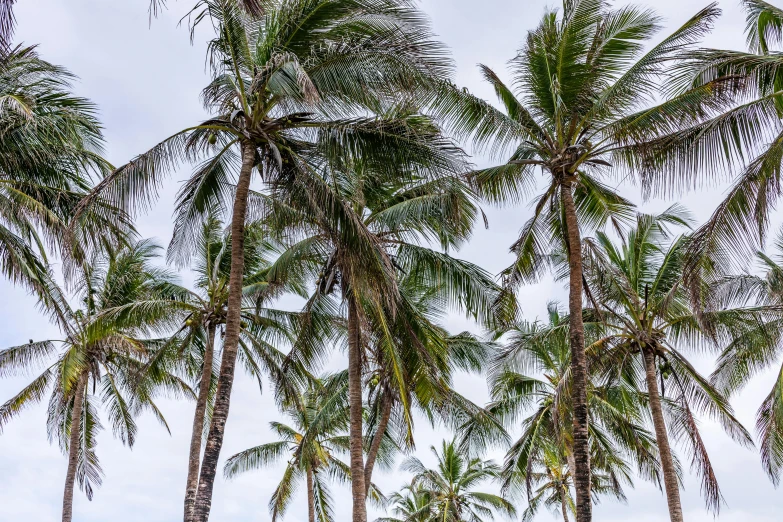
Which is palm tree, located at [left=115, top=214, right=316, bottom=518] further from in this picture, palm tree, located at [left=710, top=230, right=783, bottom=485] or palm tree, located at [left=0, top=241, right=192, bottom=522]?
palm tree, located at [left=710, top=230, right=783, bottom=485]

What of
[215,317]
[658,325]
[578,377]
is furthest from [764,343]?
[215,317]

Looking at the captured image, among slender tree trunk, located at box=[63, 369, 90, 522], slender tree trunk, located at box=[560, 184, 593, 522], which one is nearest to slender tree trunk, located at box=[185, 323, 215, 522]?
slender tree trunk, located at box=[63, 369, 90, 522]

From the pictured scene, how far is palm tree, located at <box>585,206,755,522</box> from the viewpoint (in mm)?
15891

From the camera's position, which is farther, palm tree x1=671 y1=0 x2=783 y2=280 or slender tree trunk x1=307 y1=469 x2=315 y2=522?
slender tree trunk x1=307 y1=469 x2=315 y2=522

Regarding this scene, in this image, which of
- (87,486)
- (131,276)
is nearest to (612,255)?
(131,276)

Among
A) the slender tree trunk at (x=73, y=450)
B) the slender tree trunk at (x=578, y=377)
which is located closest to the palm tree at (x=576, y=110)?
the slender tree trunk at (x=578, y=377)

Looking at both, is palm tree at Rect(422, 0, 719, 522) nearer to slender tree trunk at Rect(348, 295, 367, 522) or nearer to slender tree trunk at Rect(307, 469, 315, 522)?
slender tree trunk at Rect(348, 295, 367, 522)

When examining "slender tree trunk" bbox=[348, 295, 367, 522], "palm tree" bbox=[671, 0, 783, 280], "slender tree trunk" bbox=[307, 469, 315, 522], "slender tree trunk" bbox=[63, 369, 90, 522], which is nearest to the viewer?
"palm tree" bbox=[671, 0, 783, 280]

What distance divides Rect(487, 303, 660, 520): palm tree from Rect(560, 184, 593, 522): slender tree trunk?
8.74ft

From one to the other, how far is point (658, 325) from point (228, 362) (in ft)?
32.9

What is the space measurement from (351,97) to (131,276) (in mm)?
10934

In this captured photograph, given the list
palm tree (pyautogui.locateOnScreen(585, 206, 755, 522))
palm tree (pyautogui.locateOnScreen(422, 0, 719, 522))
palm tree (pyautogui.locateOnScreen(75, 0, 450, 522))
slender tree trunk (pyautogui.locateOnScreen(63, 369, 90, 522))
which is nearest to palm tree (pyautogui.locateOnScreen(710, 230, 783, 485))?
palm tree (pyautogui.locateOnScreen(585, 206, 755, 522))

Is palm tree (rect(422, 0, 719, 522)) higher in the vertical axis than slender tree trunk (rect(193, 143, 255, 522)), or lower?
higher

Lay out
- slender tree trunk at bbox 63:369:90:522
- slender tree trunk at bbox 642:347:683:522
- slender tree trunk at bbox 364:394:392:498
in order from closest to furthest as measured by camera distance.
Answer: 1. slender tree trunk at bbox 642:347:683:522
2. slender tree trunk at bbox 364:394:392:498
3. slender tree trunk at bbox 63:369:90:522
